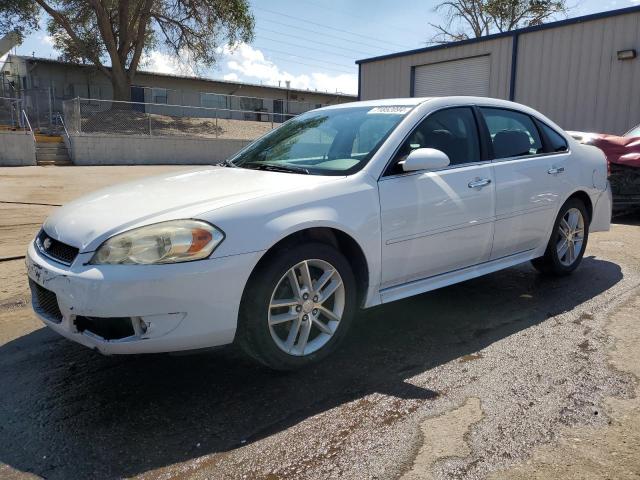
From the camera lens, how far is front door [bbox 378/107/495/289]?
3.36m

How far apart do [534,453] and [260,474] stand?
1.17m

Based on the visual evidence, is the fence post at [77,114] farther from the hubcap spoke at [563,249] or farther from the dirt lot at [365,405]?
the hubcap spoke at [563,249]

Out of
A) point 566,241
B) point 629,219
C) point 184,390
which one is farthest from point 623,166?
point 184,390

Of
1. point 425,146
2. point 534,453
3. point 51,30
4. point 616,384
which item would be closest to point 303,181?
point 425,146

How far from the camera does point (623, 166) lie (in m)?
7.52

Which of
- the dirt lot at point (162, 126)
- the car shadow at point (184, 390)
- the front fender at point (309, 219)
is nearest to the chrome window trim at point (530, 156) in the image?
the car shadow at point (184, 390)

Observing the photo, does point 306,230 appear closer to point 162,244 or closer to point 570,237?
point 162,244

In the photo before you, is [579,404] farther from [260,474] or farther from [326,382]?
[260,474]

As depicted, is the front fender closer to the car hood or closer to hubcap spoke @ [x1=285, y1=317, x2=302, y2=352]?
the car hood

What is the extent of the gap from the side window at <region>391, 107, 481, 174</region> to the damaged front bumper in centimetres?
165

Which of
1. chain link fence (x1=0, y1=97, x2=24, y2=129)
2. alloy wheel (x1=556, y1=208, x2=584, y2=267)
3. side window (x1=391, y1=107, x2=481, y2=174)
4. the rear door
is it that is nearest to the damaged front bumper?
side window (x1=391, y1=107, x2=481, y2=174)

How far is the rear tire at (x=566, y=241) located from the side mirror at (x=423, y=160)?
1.80m

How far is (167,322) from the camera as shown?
2592 mm

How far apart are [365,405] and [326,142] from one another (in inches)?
75.5
